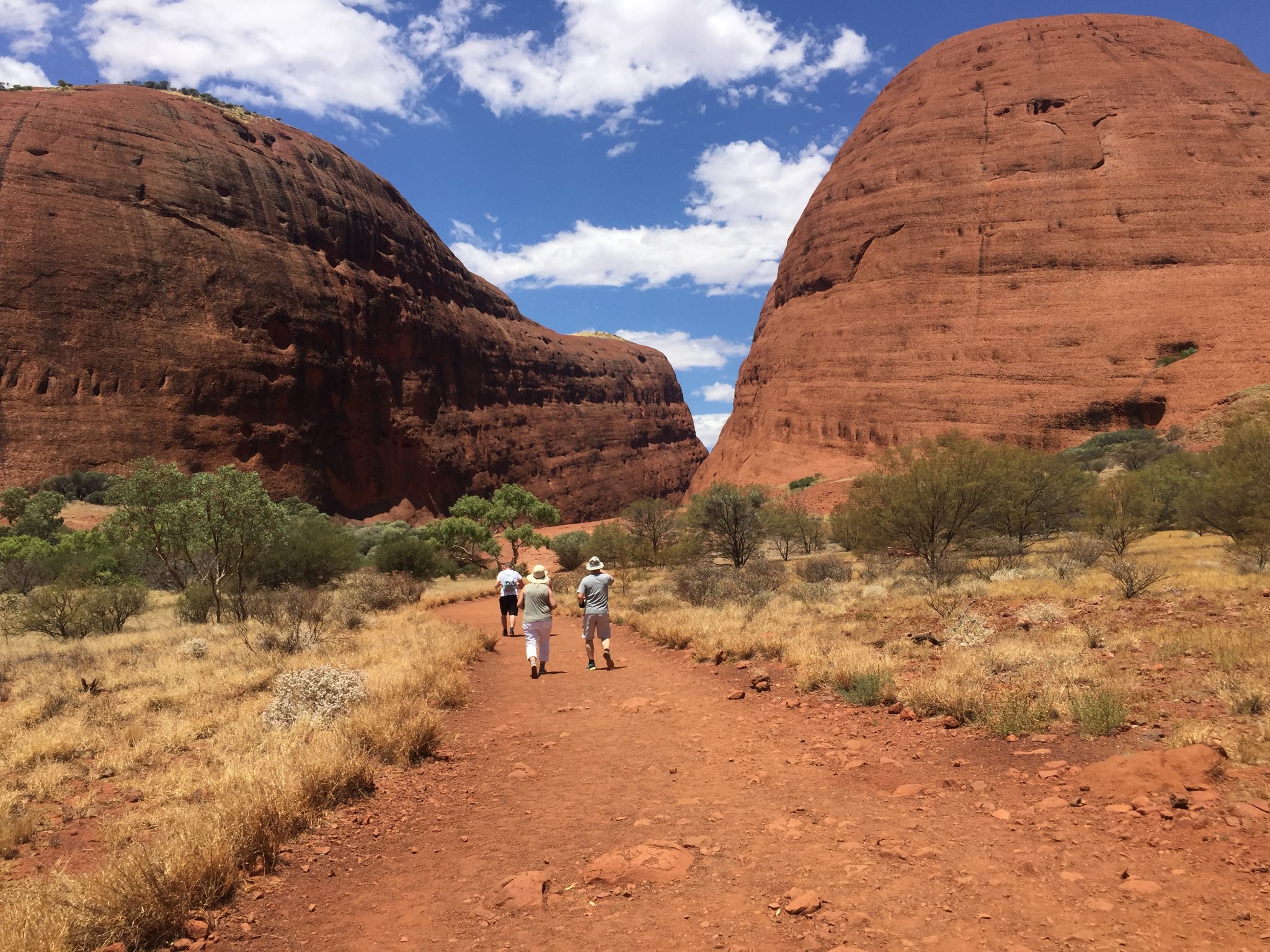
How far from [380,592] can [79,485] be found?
1151 inches

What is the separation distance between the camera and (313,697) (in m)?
7.00

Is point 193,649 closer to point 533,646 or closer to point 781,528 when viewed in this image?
point 533,646

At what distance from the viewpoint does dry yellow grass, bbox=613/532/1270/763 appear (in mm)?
5621

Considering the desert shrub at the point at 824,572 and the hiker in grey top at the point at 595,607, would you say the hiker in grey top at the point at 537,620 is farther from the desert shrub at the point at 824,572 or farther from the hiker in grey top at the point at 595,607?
the desert shrub at the point at 824,572

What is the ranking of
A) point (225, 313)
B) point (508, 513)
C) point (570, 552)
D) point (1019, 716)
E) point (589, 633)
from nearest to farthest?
point (1019, 716) → point (589, 633) → point (570, 552) → point (508, 513) → point (225, 313)

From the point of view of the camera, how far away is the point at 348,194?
54125mm

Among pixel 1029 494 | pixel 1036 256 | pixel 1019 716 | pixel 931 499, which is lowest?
pixel 1019 716

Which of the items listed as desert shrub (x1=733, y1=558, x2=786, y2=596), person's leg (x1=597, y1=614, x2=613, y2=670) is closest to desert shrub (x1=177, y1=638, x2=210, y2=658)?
person's leg (x1=597, y1=614, x2=613, y2=670)

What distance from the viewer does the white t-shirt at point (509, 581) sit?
14.2 m

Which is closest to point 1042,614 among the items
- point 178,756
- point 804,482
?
point 178,756

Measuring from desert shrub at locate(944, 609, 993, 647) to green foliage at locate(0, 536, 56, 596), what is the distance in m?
23.6

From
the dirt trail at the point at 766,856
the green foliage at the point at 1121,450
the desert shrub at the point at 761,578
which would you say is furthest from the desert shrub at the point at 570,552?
the dirt trail at the point at 766,856

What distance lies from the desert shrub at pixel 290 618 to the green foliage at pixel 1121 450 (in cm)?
3128

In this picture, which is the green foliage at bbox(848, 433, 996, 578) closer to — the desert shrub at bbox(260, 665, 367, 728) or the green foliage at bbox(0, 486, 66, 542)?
the desert shrub at bbox(260, 665, 367, 728)
